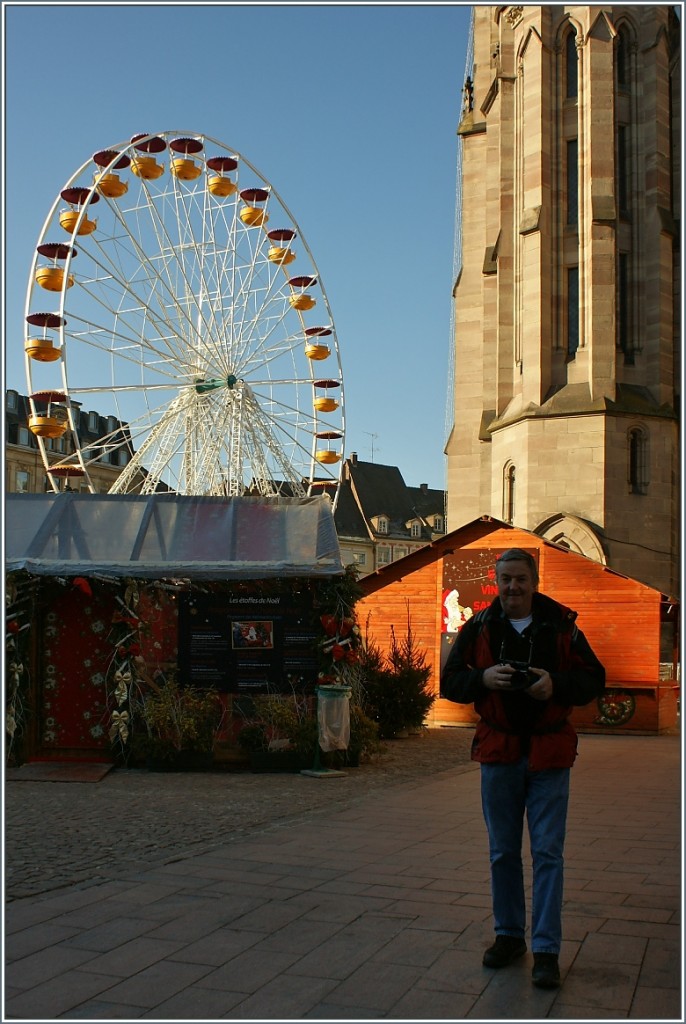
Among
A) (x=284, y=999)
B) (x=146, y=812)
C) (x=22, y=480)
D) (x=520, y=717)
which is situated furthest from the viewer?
(x=22, y=480)

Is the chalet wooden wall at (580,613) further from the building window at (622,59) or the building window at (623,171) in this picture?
the building window at (622,59)

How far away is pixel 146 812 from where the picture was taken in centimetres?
1070

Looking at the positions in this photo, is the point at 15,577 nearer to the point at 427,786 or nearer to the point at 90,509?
the point at 90,509

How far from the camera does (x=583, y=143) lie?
99.3 ft

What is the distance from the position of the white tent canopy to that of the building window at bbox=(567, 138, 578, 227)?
1754 centimetres

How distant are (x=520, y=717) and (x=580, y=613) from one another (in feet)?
55.0

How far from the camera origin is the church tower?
29.2 m

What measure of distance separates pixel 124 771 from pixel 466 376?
23.6m

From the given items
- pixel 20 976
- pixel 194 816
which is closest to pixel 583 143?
pixel 194 816

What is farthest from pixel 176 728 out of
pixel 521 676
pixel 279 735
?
pixel 521 676

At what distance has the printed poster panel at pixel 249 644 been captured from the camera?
49.1 feet

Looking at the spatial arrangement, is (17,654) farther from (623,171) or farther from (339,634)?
(623,171)

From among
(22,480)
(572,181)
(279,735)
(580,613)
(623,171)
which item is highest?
(623,171)

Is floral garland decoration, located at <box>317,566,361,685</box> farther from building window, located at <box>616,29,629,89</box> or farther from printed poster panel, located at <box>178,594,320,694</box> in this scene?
building window, located at <box>616,29,629,89</box>
